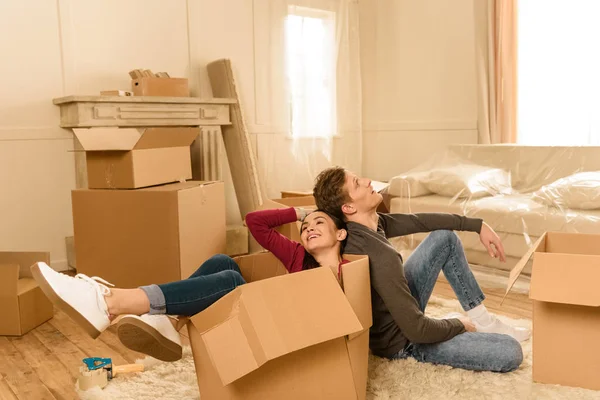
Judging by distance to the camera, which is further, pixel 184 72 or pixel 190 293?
pixel 184 72

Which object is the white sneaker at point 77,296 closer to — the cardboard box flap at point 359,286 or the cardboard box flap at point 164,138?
the cardboard box flap at point 359,286

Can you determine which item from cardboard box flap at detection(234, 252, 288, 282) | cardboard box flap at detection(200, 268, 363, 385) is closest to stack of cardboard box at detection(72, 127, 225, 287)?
cardboard box flap at detection(234, 252, 288, 282)

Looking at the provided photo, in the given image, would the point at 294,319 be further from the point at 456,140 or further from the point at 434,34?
the point at 434,34

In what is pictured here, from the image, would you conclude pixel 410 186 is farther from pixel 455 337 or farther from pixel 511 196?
pixel 455 337

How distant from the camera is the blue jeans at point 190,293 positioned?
4.98 ft

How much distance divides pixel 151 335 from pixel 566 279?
110cm

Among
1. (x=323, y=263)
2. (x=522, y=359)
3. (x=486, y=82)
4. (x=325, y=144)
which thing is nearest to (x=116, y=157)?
(x=323, y=263)

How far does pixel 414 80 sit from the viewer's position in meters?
4.97

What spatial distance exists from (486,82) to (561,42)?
0.59 m

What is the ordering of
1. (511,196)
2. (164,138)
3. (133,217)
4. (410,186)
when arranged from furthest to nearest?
(410,186), (511,196), (164,138), (133,217)

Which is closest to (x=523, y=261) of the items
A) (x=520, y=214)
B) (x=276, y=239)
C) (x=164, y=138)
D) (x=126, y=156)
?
(x=276, y=239)

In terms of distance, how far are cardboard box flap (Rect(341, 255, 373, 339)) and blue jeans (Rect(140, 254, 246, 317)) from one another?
314mm

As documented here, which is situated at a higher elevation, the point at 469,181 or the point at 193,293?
the point at 469,181

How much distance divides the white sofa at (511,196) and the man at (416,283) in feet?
3.44
